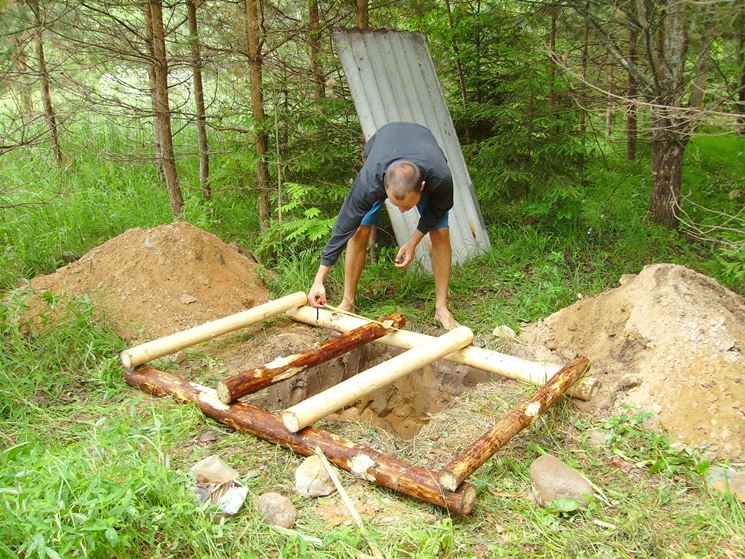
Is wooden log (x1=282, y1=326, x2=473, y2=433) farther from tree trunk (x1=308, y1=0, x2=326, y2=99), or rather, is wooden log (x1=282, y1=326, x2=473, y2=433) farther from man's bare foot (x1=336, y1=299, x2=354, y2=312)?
tree trunk (x1=308, y1=0, x2=326, y2=99)

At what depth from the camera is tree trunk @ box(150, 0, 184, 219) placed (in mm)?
5098

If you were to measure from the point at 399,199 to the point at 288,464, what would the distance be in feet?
4.98

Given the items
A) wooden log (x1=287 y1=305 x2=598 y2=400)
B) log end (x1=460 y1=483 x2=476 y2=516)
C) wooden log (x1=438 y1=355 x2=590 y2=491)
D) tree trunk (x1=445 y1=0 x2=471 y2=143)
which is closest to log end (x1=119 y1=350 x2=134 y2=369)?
wooden log (x1=287 y1=305 x2=598 y2=400)

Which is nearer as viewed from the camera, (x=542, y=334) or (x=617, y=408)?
(x=617, y=408)

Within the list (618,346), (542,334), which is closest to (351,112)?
(542,334)

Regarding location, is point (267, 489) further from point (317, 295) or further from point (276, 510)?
point (317, 295)

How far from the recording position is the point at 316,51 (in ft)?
17.4

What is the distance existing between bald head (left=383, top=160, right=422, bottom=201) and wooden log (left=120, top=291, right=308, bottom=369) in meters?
1.33

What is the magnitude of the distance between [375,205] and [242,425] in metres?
1.72

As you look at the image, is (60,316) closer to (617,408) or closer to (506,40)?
(617,408)

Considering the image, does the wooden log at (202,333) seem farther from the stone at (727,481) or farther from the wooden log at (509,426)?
the stone at (727,481)

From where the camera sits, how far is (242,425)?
3.07 m

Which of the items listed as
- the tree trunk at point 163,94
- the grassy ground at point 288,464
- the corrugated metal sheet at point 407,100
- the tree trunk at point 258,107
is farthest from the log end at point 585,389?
the tree trunk at point 163,94

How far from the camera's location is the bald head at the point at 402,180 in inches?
130
